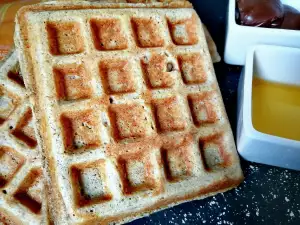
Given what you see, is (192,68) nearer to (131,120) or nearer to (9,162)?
(131,120)

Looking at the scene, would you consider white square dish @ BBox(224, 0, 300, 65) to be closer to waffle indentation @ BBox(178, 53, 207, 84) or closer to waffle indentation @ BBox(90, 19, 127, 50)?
waffle indentation @ BBox(178, 53, 207, 84)

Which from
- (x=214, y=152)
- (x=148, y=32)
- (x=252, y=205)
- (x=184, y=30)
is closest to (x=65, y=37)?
(x=148, y=32)

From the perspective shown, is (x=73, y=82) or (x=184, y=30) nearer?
(x=73, y=82)

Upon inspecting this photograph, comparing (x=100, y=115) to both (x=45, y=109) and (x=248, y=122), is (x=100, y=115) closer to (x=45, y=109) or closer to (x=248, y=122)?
(x=45, y=109)

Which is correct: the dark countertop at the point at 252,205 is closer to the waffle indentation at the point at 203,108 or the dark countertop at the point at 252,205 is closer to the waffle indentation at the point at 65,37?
the waffle indentation at the point at 203,108

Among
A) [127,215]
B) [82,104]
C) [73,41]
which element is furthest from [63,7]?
[127,215]

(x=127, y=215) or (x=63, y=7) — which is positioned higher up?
(x=63, y=7)

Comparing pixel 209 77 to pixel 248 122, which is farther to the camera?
pixel 209 77
